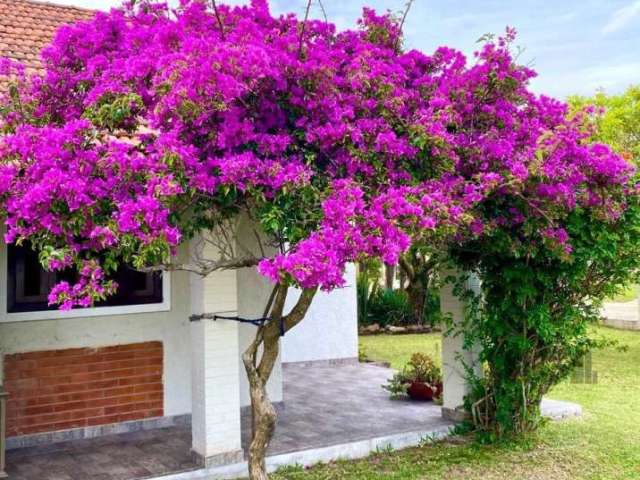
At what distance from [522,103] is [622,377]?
896cm

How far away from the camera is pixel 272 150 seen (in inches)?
212

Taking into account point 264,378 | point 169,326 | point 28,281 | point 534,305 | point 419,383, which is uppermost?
point 28,281

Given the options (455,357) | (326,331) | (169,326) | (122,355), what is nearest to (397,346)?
(326,331)

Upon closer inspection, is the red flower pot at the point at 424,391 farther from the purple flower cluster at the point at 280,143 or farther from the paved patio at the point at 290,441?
the purple flower cluster at the point at 280,143

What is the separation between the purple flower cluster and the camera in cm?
491

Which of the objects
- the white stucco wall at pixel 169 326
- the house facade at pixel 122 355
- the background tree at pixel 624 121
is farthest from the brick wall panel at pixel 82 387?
the background tree at pixel 624 121

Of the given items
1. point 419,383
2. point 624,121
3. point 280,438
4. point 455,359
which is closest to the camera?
point 280,438

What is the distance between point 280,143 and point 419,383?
6.13 metres

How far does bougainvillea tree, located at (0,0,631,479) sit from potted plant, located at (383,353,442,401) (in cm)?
Answer: 408

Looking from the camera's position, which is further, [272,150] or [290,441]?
[290,441]

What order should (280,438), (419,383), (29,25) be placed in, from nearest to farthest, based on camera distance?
(280,438)
(29,25)
(419,383)

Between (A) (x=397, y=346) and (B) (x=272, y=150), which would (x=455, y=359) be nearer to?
Result: (B) (x=272, y=150)

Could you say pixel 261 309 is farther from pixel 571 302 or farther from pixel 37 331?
pixel 571 302

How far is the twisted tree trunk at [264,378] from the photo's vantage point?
5.95 meters
